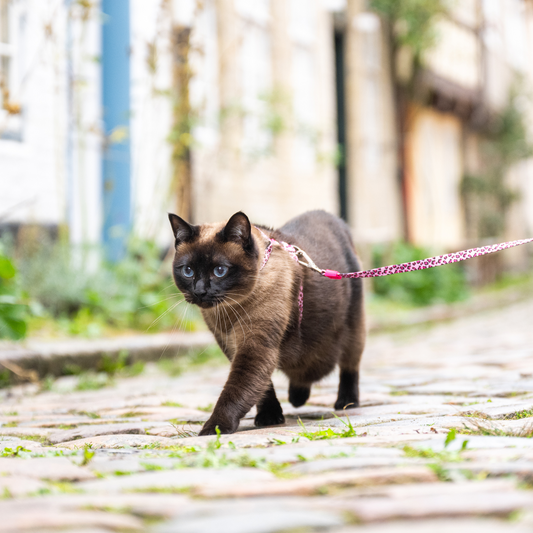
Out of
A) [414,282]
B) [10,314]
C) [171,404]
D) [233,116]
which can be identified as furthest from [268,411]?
[414,282]

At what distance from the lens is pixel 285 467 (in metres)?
1.91

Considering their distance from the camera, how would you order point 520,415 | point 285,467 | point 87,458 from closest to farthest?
point 285,467 → point 87,458 → point 520,415

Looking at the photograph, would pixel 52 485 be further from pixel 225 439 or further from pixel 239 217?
pixel 239 217

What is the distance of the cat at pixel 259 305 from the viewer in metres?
2.87

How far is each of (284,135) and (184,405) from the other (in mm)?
7920

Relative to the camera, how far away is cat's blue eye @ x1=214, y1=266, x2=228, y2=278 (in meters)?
3.02

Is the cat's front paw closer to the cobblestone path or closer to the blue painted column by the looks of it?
the cobblestone path

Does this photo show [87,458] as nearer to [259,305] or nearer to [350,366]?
[259,305]

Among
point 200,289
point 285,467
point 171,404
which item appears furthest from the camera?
point 171,404

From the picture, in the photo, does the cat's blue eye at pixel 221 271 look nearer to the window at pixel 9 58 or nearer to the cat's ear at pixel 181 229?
the cat's ear at pixel 181 229

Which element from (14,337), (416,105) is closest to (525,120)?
(416,105)

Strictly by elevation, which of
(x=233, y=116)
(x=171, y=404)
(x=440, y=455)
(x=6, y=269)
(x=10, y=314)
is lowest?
(x=171, y=404)

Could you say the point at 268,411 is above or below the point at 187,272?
below

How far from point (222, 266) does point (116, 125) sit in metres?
6.10
